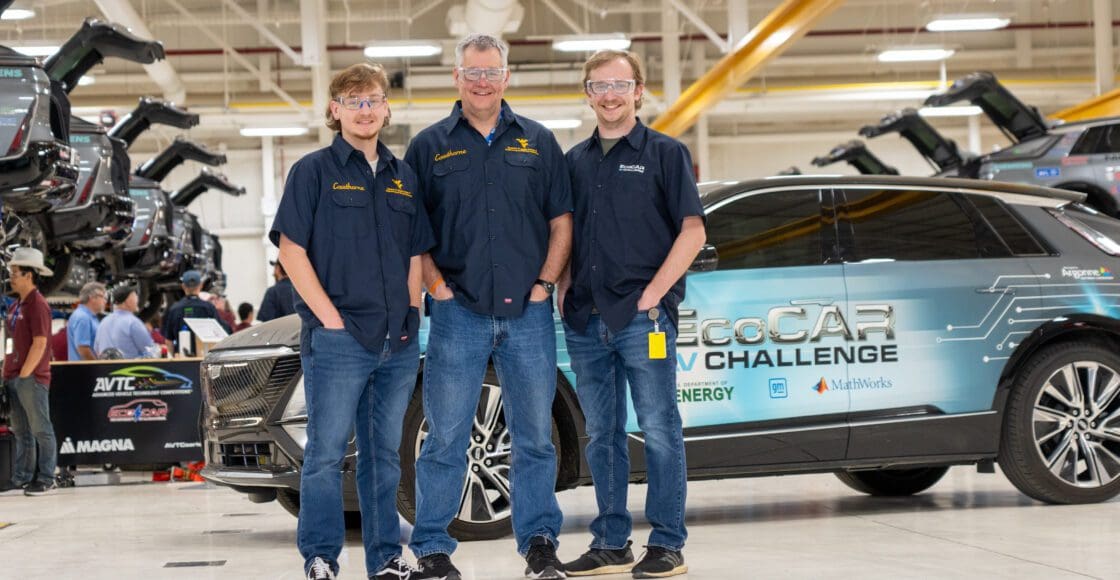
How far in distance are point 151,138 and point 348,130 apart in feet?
84.7

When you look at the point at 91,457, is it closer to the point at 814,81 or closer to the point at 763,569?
the point at 763,569

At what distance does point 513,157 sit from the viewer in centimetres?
438

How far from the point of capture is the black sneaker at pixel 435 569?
14.0 feet

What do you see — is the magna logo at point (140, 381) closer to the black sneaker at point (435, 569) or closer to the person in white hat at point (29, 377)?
the person in white hat at point (29, 377)

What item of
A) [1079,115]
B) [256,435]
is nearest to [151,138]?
[1079,115]

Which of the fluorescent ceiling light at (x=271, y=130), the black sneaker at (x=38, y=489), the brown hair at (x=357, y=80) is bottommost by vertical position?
the black sneaker at (x=38, y=489)

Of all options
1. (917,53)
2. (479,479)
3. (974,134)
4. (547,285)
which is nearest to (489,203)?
(547,285)

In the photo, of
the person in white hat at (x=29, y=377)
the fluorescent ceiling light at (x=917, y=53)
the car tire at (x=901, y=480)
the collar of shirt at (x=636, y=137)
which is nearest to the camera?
A: the collar of shirt at (x=636, y=137)

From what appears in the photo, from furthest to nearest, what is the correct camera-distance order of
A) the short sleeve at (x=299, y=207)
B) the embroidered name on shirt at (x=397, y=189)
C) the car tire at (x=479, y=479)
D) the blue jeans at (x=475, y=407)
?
the car tire at (x=479, y=479) < the blue jeans at (x=475, y=407) < the embroidered name on shirt at (x=397, y=189) < the short sleeve at (x=299, y=207)

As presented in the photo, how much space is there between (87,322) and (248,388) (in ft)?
22.7

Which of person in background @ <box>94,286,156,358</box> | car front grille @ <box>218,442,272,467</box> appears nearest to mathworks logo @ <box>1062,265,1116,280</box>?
car front grille @ <box>218,442,272,467</box>

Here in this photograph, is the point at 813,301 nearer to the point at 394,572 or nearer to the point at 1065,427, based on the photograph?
the point at 1065,427

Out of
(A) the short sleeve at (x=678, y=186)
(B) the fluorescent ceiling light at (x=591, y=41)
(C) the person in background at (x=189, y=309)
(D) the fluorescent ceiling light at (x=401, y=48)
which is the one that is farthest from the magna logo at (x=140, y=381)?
(B) the fluorescent ceiling light at (x=591, y=41)

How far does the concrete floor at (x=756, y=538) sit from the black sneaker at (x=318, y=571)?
2.29 feet
